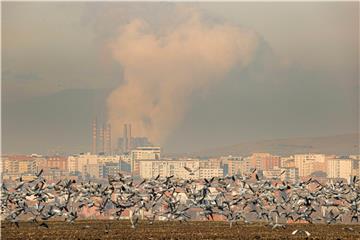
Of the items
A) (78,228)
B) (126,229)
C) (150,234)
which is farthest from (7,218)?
(150,234)

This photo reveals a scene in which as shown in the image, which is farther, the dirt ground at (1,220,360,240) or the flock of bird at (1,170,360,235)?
the flock of bird at (1,170,360,235)

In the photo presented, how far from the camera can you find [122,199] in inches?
2608

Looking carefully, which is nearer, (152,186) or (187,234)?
(187,234)

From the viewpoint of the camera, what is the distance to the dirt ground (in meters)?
52.8

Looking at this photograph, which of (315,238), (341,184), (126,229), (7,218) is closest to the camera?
(315,238)

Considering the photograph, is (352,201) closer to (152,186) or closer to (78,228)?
(152,186)

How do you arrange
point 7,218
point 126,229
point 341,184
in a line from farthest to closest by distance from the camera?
point 341,184, point 7,218, point 126,229

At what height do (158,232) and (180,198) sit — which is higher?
(180,198)

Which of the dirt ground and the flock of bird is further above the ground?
the flock of bird

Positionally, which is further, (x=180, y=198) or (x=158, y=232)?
(x=180, y=198)

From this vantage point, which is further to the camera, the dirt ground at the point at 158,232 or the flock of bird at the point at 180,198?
the flock of bird at the point at 180,198

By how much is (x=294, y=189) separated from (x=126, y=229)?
577 inches

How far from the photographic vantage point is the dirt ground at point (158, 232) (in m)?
52.8

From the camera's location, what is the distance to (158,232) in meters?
56.8
